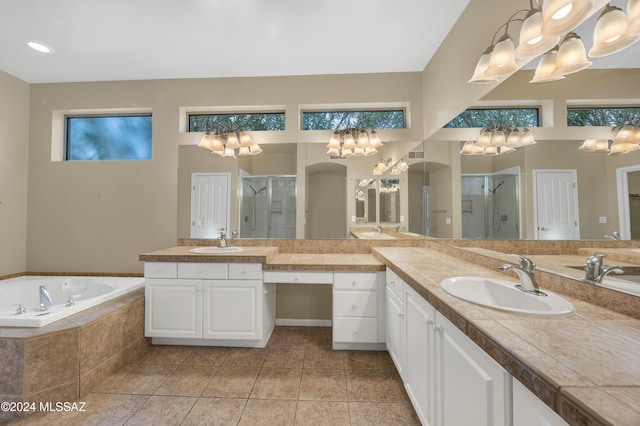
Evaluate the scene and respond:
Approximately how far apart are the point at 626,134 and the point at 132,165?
3821 millimetres

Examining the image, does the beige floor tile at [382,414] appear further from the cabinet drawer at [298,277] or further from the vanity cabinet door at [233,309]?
the vanity cabinet door at [233,309]

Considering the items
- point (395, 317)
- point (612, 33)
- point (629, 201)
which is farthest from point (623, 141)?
point (395, 317)

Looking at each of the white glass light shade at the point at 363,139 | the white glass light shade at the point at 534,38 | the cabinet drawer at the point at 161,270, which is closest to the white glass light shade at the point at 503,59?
the white glass light shade at the point at 534,38

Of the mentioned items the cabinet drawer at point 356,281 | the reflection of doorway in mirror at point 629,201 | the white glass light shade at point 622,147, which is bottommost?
→ the cabinet drawer at point 356,281

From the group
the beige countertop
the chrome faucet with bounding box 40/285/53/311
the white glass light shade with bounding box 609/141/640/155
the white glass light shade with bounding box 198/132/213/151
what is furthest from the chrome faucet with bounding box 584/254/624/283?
the chrome faucet with bounding box 40/285/53/311

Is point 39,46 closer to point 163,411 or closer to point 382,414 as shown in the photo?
point 163,411

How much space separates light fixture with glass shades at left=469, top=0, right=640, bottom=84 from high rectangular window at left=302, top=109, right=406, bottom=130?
5.01ft

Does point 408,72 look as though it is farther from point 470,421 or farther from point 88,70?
point 88,70

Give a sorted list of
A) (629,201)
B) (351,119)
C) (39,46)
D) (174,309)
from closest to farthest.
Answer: (629,201) → (174,309) → (39,46) → (351,119)

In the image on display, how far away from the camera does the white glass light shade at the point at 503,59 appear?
55.7 inches

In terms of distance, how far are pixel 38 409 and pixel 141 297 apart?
2.83 ft

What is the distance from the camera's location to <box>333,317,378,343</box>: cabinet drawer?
2.18m

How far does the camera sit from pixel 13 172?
9.38 ft

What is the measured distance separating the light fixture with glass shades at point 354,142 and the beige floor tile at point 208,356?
84.3 inches
